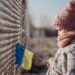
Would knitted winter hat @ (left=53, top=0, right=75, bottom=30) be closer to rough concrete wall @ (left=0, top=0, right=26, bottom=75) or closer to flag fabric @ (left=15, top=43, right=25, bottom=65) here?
rough concrete wall @ (left=0, top=0, right=26, bottom=75)

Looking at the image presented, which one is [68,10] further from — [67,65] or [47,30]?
[47,30]

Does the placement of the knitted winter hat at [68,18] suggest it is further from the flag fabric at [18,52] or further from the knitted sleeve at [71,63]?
the flag fabric at [18,52]

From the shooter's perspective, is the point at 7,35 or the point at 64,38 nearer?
the point at 64,38

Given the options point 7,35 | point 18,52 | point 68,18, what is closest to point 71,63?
point 68,18

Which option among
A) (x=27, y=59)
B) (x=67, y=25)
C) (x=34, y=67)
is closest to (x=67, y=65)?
(x=67, y=25)

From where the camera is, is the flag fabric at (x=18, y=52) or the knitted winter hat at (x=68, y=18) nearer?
the knitted winter hat at (x=68, y=18)

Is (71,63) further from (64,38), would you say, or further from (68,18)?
(68,18)

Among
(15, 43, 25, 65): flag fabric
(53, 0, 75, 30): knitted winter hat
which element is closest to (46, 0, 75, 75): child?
(53, 0, 75, 30): knitted winter hat

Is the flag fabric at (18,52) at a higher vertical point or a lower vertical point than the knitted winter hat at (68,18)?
lower

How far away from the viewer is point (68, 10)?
4.21 m

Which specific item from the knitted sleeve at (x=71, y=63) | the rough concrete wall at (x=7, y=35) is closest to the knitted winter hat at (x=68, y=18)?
the knitted sleeve at (x=71, y=63)

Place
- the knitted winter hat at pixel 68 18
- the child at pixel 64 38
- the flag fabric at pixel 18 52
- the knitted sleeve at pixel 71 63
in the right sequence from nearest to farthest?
the knitted sleeve at pixel 71 63, the child at pixel 64 38, the knitted winter hat at pixel 68 18, the flag fabric at pixel 18 52

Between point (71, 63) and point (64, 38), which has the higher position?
point (64, 38)

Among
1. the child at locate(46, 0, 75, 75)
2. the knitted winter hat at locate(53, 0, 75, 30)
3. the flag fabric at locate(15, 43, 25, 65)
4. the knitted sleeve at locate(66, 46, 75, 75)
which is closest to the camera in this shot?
the knitted sleeve at locate(66, 46, 75, 75)
